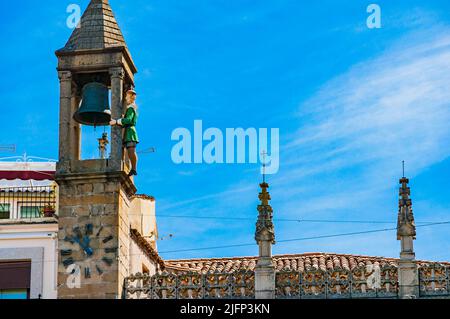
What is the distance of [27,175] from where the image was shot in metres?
52.0

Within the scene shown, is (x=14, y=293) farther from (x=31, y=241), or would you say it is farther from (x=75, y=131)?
(x=75, y=131)

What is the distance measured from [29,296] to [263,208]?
6.49 meters

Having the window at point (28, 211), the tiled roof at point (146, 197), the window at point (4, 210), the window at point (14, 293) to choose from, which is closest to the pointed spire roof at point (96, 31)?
the window at point (14, 293)

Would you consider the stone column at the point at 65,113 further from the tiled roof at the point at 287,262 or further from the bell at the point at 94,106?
the tiled roof at the point at 287,262

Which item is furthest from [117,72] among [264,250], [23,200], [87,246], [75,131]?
[23,200]

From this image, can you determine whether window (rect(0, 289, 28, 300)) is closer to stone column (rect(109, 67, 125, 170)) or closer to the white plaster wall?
the white plaster wall

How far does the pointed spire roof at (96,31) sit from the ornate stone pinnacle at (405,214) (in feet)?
26.5

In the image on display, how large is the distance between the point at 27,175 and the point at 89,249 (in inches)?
581

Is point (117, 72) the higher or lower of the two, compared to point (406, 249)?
higher

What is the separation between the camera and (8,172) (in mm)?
52875

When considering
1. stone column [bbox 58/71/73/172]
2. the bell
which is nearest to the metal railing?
the bell

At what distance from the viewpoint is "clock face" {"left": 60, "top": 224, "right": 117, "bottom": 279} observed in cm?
3753
